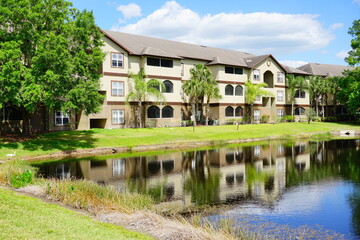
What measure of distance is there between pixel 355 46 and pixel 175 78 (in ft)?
116

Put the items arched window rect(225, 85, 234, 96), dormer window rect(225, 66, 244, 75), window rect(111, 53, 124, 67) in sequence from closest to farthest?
window rect(111, 53, 124, 67)
arched window rect(225, 85, 234, 96)
dormer window rect(225, 66, 244, 75)

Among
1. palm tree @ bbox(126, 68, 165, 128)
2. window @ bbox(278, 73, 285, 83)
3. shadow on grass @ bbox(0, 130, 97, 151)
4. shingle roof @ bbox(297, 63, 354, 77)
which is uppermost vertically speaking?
shingle roof @ bbox(297, 63, 354, 77)

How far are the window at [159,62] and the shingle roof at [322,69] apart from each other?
122 ft

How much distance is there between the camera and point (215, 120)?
55344 millimetres

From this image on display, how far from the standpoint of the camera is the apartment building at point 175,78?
45562 millimetres

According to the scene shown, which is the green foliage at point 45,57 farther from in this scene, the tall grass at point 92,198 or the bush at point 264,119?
the bush at point 264,119


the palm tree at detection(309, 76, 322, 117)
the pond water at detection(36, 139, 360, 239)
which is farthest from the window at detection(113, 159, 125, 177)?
the palm tree at detection(309, 76, 322, 117)

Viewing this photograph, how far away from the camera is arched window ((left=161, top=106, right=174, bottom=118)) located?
165 ft

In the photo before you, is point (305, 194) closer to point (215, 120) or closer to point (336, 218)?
point (336, 218)

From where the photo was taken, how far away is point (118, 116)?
46281mm

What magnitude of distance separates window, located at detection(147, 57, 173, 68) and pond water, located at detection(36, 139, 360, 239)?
19.4 metres

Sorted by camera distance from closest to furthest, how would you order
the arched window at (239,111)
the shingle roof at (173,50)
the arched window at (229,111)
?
the shingle roof at (173,50)
the arched window at (229,111)
the arched window at (239,111)

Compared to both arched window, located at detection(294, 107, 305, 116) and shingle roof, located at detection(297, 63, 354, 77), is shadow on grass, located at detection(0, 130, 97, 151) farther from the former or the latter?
shingle roof, located at detection(297, 63, 354, 77)

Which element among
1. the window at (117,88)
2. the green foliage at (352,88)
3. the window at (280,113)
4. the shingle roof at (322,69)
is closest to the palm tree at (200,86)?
the window at (117,88)
